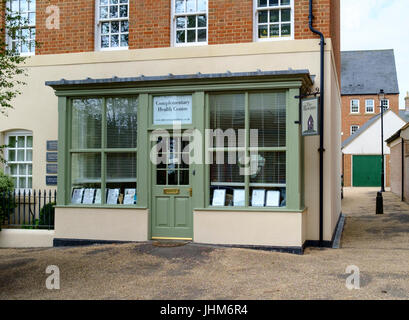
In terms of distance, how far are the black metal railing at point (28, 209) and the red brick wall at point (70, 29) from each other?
3.70 metres

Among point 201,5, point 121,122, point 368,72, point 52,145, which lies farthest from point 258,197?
point 368,72

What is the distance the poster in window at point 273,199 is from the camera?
8.91 metres

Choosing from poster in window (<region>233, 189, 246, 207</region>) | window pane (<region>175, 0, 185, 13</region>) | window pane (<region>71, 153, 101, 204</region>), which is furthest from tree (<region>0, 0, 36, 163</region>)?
poster in window (<region>233, 189, 246, 207</region>)

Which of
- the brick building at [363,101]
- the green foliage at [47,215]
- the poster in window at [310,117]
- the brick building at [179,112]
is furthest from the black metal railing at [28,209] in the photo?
the brick building at [363,101]

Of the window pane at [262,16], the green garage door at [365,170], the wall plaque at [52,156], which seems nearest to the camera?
the window pane at [262,16]

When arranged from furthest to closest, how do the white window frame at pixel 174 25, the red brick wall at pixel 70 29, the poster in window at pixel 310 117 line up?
the red brick wall at pixel 70 29, the white window frame at pixel 174 25, the poster in window at pixel 310 117

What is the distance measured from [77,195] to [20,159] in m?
2.86

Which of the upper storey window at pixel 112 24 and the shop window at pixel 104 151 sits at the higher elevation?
the upper storey window at pixel 112 24

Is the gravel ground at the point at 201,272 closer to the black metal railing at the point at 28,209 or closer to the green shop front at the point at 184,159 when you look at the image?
the green shop front at the point at 184,159

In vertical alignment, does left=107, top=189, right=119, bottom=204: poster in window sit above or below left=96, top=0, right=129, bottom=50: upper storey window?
below

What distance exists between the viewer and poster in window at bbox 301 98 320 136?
848 cm

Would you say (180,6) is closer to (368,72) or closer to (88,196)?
(88,196)

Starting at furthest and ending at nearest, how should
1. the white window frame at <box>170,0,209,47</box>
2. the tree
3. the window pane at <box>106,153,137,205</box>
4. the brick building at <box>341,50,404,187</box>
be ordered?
the brick building at <box>341,50,404,187</box> → the white window frame at <box>170,0,209,47</box> → the window pane at <box>106,153,137,205</box> → the tree

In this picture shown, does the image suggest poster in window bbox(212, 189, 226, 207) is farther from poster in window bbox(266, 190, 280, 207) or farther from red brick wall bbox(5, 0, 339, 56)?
red brick wall bbox(5, 0, 339, 56)
